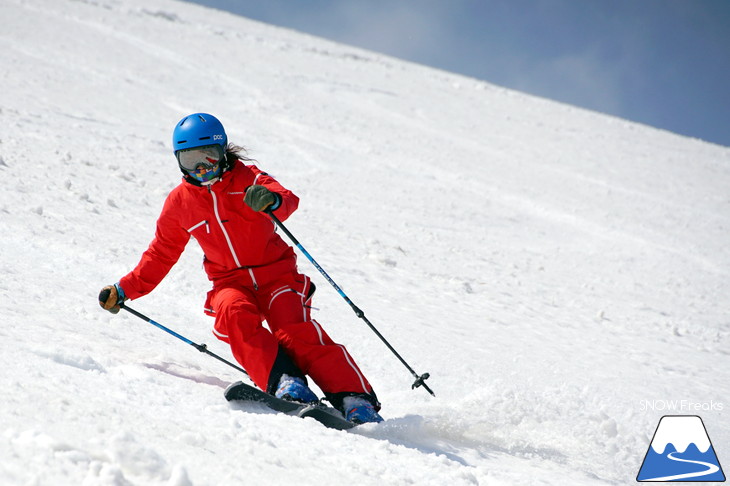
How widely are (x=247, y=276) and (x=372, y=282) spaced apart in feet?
11.6

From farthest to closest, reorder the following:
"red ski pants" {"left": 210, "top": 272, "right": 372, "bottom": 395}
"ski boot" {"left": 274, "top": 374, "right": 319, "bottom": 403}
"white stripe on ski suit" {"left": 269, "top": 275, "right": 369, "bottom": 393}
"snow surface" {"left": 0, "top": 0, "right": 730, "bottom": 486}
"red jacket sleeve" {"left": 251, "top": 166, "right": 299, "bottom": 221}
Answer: "red jacket sleeve" {"left": 251, "top": 166, "right": 299, "bottom": 221}
"white stripe on ski suit" {"left": 269, "top": 275, "right": 369, "bottom": 393}
"red ski pants" {"left": 210, "top": 272, "right": 372, "bottom": 395}
"ski boot" {"left": 274, "top": 374, "right": 319, "bottom": 403}
"snow surface" {"left": 0, "top": 0, "right": 730, "bottom": 486}

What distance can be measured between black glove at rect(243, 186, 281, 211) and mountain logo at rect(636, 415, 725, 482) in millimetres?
2593

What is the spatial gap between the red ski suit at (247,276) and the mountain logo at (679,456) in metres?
1.75

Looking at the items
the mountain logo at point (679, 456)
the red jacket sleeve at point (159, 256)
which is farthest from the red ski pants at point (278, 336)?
the mountain logo at point (679, 456)

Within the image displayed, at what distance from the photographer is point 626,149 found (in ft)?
71.3

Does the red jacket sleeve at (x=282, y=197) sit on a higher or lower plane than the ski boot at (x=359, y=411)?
higher

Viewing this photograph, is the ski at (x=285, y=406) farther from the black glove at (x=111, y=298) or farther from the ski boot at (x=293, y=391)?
the black glove at (x=111, y=298)

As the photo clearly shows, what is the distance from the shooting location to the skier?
12.1ft

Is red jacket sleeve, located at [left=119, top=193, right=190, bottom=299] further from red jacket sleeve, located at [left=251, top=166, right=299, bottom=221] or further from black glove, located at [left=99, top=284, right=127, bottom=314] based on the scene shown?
red jacket sleeve, located at [left=251, top=166, right=299, bottom=221]

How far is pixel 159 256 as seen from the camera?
166 inches

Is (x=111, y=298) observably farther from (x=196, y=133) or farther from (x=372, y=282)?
(x=372, y=282)

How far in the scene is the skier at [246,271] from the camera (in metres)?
3.70

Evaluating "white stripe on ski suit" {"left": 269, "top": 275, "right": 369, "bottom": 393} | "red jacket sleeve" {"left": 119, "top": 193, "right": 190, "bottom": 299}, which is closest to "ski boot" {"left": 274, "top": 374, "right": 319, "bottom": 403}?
"white stripe on ski suit" {"left": 269, "top": 275, "right": 369, "bottom": 393}

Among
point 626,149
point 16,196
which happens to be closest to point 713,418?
point 16,196
